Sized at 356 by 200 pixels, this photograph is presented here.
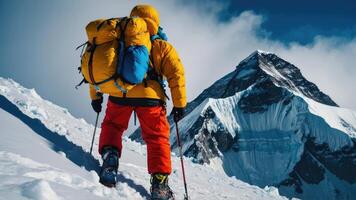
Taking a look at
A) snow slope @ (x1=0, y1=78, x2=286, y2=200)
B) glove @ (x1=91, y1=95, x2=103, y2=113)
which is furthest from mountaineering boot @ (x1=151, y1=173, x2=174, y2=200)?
glove @ (x1=91, y1=95, x2=103, y2=113)

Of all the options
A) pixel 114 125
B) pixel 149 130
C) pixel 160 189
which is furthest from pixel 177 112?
pixel 160 189

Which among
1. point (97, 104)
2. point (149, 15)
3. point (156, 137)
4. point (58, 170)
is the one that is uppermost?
point (149, 15)

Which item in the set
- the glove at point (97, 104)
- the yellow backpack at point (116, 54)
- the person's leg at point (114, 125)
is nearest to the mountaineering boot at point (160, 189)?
the person's leg at point (114, 125)

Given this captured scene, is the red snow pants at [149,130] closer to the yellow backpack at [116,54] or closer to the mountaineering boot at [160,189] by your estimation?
the mountaineering boot at [160,189]

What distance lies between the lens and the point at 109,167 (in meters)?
5.84

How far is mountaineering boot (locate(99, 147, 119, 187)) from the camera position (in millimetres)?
5684

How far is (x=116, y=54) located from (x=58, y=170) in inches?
62.8

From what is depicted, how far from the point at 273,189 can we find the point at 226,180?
133 cm

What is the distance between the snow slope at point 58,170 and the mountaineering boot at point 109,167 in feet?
0.34

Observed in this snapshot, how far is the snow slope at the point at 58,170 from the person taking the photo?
12.3 feet

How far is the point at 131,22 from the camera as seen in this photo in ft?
18.9

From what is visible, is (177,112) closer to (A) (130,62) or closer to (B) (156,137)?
(B) (156,137)

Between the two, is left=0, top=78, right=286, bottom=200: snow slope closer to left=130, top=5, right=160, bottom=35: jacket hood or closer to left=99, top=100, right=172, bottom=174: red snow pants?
left=99, top=100, right=172, bottom=174: red snow pants

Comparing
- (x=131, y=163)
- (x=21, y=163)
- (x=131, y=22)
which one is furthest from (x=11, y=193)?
(x=131, y=163)
